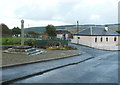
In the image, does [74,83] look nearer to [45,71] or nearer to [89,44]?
[45,71]

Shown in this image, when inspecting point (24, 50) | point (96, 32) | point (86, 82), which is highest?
point (96, 32)

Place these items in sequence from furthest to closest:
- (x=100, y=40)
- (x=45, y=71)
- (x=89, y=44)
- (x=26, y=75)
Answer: (x=100, y=40)
(x=89, y=44)
(x=45, y=71)
(x=26, y=75)

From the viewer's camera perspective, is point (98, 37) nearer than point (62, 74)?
No

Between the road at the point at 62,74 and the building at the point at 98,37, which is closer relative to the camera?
the road at the point at 62,74

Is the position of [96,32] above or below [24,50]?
above

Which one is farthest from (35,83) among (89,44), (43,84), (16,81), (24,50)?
(89,44)

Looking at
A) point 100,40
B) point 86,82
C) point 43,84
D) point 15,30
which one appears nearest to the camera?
point 43,84

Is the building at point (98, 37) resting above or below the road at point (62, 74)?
above

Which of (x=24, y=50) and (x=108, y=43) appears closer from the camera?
(x=24, y=50)

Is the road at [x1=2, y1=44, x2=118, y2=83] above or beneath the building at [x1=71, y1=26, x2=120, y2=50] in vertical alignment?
beneath

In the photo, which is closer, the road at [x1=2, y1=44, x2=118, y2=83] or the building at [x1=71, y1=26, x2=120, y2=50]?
the road at [x1=2, y1=44, x2=118, y2=83]

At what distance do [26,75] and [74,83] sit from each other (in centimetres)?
273

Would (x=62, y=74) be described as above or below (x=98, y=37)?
below

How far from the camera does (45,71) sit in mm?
10438
